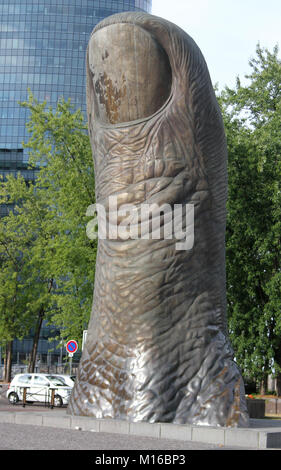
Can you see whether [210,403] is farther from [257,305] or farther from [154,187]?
[257,305]

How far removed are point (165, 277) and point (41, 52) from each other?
83.5 m

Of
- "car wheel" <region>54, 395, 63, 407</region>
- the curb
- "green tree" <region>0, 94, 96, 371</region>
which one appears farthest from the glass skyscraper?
the curb

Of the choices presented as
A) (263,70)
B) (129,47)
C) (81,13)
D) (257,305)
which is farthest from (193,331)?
(81,13)

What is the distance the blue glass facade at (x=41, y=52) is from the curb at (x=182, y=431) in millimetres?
77169

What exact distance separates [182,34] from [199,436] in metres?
6.26

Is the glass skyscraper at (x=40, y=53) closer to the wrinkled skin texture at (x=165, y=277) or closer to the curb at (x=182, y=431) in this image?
the wrinkled skin texture at (x=165, y=277)

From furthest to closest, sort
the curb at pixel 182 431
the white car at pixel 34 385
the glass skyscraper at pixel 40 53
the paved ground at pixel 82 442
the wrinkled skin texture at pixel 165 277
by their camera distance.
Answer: the glass skyscraper at pixel 40 53
the white car at pixel 34 385
the wrinkled skin texture at pixel 165 277
the curb at pixel 182 431
the paved ground at pixel 82 442

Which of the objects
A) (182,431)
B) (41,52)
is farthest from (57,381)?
(41,52)

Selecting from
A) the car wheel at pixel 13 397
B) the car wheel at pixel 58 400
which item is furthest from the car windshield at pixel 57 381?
the car wheel at pixel 13 397

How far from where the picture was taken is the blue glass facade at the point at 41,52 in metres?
86.2

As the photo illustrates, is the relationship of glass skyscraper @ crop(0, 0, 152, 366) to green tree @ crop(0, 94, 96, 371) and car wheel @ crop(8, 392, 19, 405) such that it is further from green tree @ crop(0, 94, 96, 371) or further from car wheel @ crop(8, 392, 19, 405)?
car wheel @ crop(8, 392, 19, 405)

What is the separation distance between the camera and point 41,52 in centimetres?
8919

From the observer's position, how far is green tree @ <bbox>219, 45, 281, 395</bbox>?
896 inches

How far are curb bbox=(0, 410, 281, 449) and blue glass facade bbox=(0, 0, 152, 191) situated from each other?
7717 centimetres
